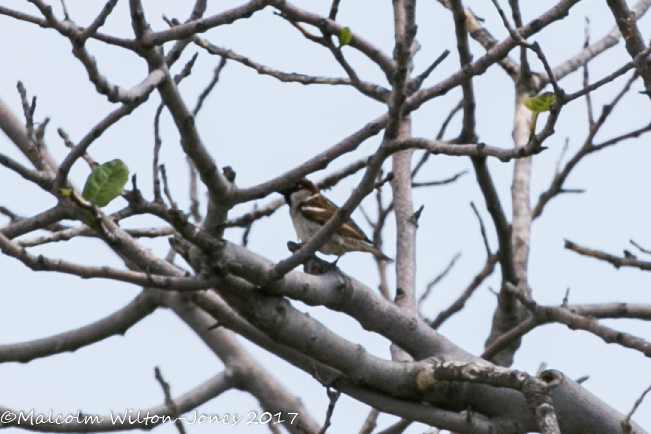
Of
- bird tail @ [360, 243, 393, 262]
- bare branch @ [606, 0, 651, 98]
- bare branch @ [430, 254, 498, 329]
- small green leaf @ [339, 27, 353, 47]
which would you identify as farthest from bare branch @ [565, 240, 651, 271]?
bird tail @ [360, 243, 393, 262]

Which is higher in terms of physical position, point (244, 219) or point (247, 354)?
point (244, 219)

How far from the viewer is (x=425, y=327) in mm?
3604

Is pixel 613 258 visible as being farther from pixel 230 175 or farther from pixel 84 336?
pixel 84 336

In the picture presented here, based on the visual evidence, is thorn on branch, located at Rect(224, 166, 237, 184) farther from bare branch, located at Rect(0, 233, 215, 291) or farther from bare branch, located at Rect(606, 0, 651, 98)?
bare branch, located at Rect(606, 0, 651, 98)

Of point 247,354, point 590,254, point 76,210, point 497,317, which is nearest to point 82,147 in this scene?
point 76,210

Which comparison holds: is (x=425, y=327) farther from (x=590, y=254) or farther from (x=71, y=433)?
(x=71, y=433)

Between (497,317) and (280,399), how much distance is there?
1.30 m

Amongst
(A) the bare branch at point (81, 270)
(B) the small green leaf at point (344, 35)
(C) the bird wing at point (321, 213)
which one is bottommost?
(A) the bare branch at point (81, 270)

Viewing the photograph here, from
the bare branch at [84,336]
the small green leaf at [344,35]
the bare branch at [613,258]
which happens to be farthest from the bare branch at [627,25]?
the bare branch at [84,336]

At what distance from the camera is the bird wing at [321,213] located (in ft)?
17.8

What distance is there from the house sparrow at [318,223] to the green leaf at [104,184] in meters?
2.84

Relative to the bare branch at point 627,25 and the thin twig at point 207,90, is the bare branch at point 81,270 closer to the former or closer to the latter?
the thin twig at point 207,90

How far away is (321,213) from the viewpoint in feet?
18.5

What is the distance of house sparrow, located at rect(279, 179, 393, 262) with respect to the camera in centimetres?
545
